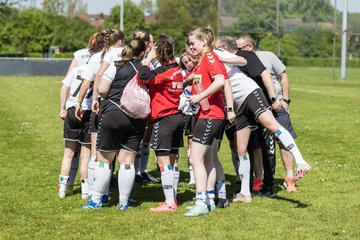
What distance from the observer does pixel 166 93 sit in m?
8.08

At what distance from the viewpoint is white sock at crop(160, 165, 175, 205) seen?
8148 mm

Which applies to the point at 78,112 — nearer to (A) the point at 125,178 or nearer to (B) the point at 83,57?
(B) the point at 83,57

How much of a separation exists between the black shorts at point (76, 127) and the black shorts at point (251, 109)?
74.8 inches

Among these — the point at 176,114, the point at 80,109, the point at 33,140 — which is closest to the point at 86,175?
the point at 80,109

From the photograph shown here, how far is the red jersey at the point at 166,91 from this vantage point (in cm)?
796

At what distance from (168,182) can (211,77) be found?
1.33 metres

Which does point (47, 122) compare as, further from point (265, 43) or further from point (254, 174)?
point (265, 43)

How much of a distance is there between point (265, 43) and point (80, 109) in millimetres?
51600

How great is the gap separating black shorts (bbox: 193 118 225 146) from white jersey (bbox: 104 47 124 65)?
3.93 feet

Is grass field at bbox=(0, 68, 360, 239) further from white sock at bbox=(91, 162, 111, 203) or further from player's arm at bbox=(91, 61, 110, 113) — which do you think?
player's arm at bbox=(91, 61, 110, 113)

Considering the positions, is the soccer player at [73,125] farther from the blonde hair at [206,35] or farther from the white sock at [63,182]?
the blonde hair at [206,35]

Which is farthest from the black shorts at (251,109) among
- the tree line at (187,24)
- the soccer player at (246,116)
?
the tree line at (187,24)

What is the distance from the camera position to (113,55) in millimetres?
8289

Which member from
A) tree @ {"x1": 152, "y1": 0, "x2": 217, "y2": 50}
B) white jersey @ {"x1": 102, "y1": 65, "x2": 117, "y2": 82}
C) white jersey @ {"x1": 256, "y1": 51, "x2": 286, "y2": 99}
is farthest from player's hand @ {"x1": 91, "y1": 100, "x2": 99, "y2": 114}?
tree @ {"x1": 152, "y1": 0, "x2": 217, "y2": 50}
